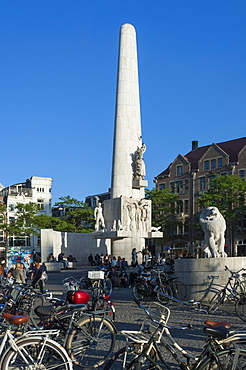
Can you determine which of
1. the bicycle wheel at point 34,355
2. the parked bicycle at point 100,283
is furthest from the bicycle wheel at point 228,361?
the parked bicycle at point 100,283

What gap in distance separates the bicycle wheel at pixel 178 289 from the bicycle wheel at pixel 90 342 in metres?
7.76

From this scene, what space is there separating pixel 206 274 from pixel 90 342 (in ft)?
26.3

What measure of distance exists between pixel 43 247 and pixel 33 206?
73.0ft

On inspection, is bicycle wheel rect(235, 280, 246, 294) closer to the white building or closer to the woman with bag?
the woman with bag

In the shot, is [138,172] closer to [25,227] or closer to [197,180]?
[25,227]

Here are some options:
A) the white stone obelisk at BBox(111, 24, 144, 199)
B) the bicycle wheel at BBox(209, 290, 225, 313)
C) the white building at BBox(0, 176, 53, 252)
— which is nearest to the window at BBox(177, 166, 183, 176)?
the white building at BBox(0, 176, 53, 252)

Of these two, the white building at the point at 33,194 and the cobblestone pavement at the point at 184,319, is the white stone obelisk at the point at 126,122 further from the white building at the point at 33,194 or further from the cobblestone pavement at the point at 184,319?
the white building at the point at 33,194

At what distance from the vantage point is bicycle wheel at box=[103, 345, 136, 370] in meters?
5.62

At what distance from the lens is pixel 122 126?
3503cm

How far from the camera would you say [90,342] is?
22.5 feet

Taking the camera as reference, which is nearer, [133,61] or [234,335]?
[234,335]

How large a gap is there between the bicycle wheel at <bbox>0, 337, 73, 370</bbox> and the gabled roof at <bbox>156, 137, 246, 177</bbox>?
201 feet

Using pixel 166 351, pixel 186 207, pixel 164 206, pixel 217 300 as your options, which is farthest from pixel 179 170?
pixel 166 351

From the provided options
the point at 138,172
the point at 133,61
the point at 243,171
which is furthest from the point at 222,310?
the point at 243,171
